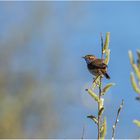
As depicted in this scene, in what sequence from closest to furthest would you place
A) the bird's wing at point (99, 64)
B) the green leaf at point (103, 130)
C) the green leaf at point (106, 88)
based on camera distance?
the green leaf at point (103, 130) → the green leaf at point (106, 88) → the bird's wing at point (99, 64)

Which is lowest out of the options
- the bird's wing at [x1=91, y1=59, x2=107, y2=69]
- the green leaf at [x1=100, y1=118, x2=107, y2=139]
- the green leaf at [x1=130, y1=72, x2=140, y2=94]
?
the green leaf at [x1=100, y1=118, x2=107, y2=139]

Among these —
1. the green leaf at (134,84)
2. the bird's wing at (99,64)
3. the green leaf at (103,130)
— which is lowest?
the green leaf at (103,130)

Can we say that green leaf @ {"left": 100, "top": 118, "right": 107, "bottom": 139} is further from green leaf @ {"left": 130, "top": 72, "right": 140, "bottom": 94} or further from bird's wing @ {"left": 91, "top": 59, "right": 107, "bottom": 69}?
bird's wing @ {"left": 91, "top": 59, "right": 107, "bottom": 69}

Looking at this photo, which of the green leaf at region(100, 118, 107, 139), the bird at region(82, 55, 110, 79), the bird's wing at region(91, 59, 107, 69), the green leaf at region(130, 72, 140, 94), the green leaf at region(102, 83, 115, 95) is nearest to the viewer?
the green leaf at region(130, 72, 140, 94)

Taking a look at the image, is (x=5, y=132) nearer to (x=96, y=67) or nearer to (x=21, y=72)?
(x=21, y=72)

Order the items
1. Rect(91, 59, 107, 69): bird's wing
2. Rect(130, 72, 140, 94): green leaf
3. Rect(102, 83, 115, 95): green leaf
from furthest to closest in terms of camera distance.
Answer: Rect(91, 59, 107, 69): bird's wing < Rect(102, 83, 115, 95): green leaf < Rect(130, 72, 140, 94): green leaf

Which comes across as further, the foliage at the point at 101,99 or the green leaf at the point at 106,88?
the green leaf at the point at 106,88

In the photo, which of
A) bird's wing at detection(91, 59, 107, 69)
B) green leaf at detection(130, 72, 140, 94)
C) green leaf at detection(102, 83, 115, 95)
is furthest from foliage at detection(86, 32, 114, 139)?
green leaf at detection(130, 72, 140, 94)

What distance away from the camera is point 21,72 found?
14477 millimetres

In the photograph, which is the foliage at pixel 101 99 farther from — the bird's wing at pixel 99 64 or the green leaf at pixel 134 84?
the green leaf at pixel 134 84

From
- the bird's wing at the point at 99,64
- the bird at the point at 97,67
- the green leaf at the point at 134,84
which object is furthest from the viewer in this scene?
the bird at the point at 97,67

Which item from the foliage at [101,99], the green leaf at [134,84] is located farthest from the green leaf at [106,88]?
the green leaf at [134,84]

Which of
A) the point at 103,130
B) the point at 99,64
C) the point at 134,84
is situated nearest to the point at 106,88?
the point at 103,130

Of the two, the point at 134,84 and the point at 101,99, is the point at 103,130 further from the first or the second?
the point at 134,84
